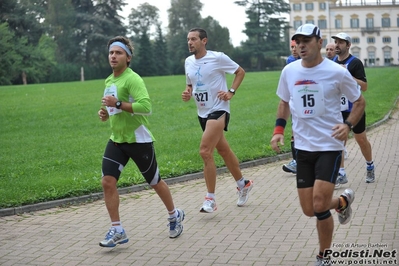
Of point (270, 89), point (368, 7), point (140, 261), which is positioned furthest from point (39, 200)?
point (368, 7)

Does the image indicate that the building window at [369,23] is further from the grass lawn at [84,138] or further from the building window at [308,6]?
the grass lawn at [84,138]

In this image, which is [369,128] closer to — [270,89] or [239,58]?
[270,89]

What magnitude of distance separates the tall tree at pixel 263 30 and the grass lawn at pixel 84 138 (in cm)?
7529

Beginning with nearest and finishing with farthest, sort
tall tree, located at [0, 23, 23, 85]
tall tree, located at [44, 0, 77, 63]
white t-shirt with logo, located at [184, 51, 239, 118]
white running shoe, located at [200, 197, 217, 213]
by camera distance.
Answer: white running shoe, located at [200, 197, 217, 213] < white t-shirt with logo, located at [184, 51, 239, 118] < tall tree, located at [0, 23, 23, 85] < tall tree, located at [44, 0, 77, 63]

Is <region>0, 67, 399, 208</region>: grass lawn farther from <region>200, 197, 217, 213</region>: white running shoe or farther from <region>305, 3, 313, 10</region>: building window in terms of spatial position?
<region>305, 3, 313, 10</region>: building window

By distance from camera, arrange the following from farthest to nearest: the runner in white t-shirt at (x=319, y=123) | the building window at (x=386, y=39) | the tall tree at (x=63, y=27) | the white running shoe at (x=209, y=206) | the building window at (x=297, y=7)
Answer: the building window at (x=386, y=39) → the building window at (x=297, y=7) → the tall tree at (x=63, y=27) → the white running shoe at (x=209, y=206) → the runner in white t-shirt at (x=319, y=123)

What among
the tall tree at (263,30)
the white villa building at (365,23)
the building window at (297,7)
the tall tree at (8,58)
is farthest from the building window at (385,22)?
the tall tree at (8,58)

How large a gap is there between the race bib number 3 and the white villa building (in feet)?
437

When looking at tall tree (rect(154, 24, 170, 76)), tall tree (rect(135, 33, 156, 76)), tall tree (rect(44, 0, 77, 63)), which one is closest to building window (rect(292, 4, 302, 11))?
tall tree (rect(154, 24, 170, 76))

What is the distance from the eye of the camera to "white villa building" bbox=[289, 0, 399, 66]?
137375 mm

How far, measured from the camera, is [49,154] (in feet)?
51.8

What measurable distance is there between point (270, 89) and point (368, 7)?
106 metres

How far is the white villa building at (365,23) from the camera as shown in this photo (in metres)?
137

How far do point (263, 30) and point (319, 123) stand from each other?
105305mm
